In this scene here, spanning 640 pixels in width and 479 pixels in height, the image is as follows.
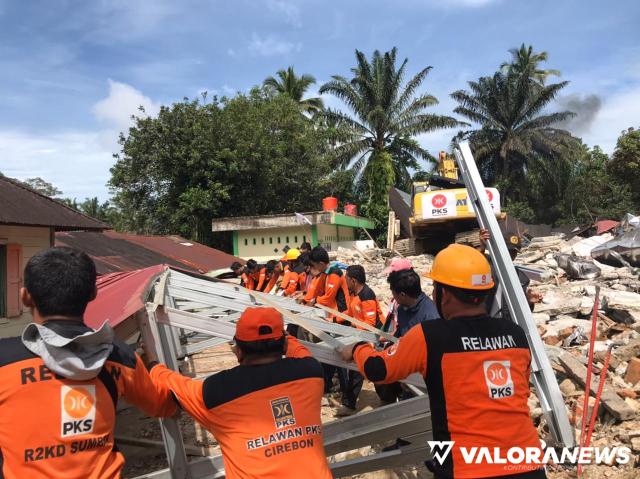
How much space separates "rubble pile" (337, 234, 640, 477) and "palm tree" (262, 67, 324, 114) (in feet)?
64.9

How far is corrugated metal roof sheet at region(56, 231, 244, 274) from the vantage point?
416 inches

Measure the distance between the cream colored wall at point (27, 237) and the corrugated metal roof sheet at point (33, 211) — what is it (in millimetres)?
283

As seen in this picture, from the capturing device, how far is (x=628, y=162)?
26.9 m

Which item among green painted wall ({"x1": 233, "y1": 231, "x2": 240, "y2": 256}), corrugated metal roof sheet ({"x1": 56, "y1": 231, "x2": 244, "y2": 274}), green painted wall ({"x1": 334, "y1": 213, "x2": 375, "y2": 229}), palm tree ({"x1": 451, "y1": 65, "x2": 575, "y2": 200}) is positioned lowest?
corrugated metal roof sheet ({"x1": 56, "y1": 231, "x2": 244, "y2": 274})

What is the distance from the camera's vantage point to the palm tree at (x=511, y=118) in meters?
30.2

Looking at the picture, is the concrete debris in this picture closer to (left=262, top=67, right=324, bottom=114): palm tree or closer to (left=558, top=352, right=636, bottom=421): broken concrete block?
(left=558, top=352, right=636, bottom=421): broken concrete block

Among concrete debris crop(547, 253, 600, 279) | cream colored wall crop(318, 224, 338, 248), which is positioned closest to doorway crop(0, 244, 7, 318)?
concrete debris crop(547, 253, 600, 279)

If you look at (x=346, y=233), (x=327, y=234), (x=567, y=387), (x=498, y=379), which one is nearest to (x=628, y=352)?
(x=567, y=387)

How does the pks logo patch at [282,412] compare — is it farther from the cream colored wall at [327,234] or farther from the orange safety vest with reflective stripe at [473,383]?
the cream colored wall at [327,234]

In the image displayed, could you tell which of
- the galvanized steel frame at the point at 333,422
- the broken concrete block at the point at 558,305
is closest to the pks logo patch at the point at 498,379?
the galvanized steel frame at the point at 333,422

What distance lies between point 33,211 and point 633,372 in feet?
27.4

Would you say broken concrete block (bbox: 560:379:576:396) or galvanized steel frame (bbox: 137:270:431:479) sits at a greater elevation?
galvanized steel frame (bbox: 137:270:431:479)

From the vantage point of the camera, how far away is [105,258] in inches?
415

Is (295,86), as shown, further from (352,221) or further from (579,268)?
(579,268)
